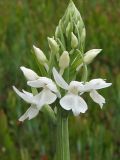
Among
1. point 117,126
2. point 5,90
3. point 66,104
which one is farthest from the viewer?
point 5,90

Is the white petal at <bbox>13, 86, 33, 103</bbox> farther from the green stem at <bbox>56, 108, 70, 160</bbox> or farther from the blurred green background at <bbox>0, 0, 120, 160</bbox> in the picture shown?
the blurred green background at <bbox>0, 0, 120, 160</bbox>

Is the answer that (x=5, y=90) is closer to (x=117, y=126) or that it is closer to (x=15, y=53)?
(x=15, y=53)

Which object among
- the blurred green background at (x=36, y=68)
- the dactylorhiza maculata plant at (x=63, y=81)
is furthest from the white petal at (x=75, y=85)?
the blurred green background at (x=36, y=68)

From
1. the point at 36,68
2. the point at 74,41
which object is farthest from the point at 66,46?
the point at 36,68

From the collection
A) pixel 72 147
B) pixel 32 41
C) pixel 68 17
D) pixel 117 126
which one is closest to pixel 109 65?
pixel 32 41

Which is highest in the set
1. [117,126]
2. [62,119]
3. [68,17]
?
[68,17]

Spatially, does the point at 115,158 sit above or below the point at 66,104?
below
